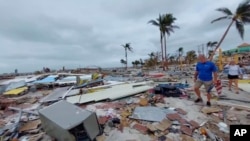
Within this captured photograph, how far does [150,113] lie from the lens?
567 centimetres

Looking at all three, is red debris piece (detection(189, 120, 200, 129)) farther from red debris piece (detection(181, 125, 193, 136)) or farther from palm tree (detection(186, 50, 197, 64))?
palm tree (detection(186, 50, 197, 64))

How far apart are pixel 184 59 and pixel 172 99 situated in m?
36.4

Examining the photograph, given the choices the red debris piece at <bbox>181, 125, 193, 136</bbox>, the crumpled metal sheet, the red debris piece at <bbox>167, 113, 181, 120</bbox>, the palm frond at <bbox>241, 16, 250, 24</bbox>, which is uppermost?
the palm frond at <bbox>241, 16, 250, 24</bbox>

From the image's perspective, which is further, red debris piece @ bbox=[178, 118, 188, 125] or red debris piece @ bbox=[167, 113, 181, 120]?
red debris piece @ bbox=[167, 113, 181, 120]

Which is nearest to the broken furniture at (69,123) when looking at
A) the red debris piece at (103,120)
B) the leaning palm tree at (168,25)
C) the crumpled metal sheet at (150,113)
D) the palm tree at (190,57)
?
the red debris piece at (103,120)

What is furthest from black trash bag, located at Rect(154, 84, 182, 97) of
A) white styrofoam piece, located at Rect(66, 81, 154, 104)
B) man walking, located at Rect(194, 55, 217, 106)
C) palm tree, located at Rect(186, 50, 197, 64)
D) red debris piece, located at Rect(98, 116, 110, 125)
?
palm tree, located at Rect(186, 50, 197, 64)

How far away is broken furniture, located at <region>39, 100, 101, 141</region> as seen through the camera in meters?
4.07

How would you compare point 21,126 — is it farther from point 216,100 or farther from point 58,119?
point 216,100

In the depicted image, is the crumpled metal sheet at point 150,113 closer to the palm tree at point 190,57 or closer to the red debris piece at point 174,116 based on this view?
the red debris piece at point 174,116

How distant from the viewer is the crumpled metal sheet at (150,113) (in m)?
5.38

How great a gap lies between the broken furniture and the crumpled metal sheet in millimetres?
1214

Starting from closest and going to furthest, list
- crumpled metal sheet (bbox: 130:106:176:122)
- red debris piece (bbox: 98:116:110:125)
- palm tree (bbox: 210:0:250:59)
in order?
1. red debris piece (bbox: 98:116:110:125)
2. crumpled metal sheet (bbox: 130:106:176:122)
3. palm tree (bbox: 210:0:250:59)

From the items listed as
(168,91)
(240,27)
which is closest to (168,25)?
(240,27)

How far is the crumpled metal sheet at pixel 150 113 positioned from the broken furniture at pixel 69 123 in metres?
1.21
